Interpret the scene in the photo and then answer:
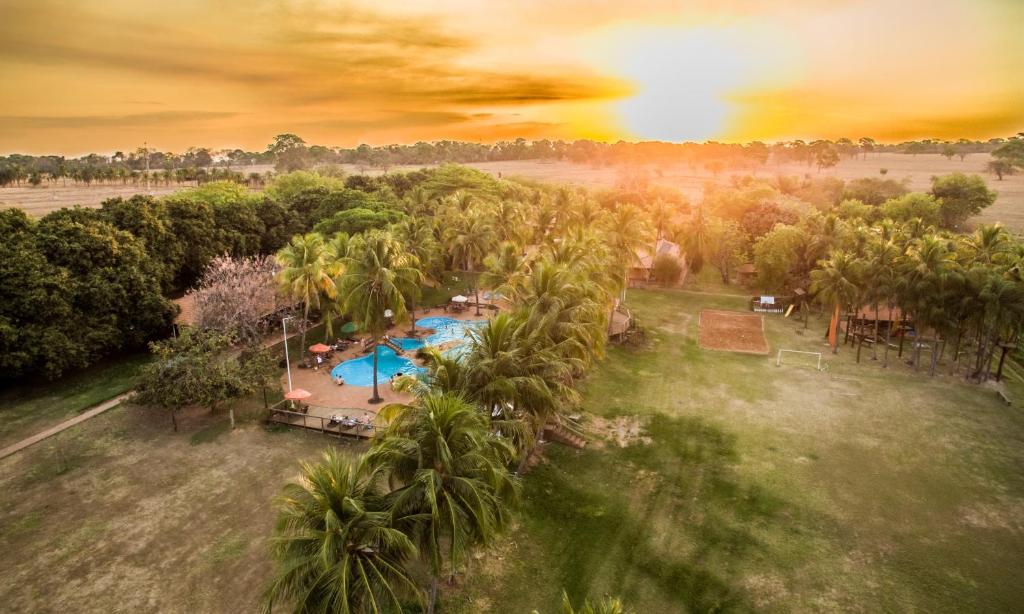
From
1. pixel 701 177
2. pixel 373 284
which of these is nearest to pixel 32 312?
pixel 373 284

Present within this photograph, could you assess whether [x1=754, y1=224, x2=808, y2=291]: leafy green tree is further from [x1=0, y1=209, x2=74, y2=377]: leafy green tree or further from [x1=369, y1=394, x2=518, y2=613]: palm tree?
[x1=0, y1=209, x2=74, y2=377]: leafy green tree

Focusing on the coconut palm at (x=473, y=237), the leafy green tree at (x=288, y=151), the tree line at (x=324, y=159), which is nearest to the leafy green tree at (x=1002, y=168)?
the tree line at (x=324, y=159)

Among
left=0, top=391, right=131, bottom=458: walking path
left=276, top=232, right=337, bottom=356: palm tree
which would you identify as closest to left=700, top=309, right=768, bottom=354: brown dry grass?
left=276, top=232, right=337, bottom=356: palm tree

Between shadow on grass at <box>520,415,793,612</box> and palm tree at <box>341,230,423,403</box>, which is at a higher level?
palm tree at <box>341,230,423,403</box>

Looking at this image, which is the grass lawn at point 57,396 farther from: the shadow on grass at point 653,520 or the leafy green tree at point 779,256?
the leafy green tree at point 779,256

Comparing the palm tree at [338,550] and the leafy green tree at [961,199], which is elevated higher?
the leafy green tree at [961,199]

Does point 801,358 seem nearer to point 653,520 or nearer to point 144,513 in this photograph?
point 653,520
